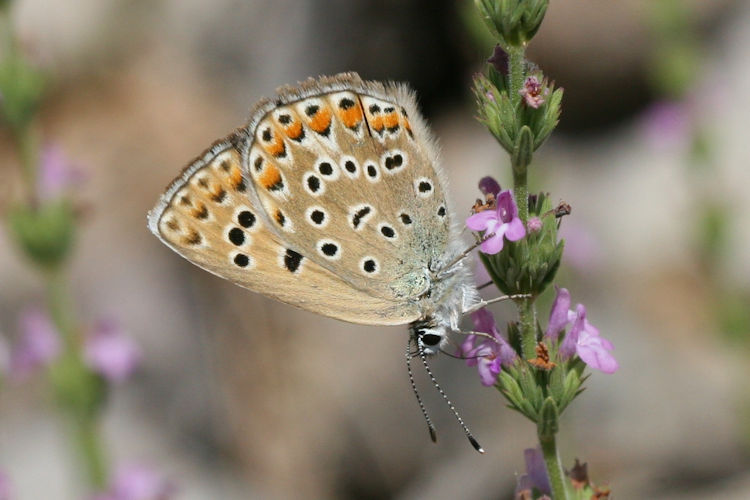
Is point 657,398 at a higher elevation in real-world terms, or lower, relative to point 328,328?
lower

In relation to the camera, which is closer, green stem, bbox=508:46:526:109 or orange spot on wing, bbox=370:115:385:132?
green stem, bbox=508:46:526:109

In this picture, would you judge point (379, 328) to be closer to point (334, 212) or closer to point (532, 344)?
point (334, 212)

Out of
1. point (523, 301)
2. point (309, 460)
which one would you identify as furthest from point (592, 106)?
point (523, 301)

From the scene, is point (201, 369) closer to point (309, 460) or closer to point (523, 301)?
point (309, 460)

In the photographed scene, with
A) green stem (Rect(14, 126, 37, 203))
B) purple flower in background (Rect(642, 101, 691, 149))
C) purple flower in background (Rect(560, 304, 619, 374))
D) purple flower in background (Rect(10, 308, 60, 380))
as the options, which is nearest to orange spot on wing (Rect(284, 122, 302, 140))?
purple flower in background (Rect(560, 304, 619, 374))

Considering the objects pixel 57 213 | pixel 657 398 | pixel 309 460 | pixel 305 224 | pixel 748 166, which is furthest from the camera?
pixel 748 166

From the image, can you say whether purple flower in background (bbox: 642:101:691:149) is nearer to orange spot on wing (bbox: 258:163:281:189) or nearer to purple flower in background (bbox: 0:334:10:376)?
orange spot on wing (bbox: 258:163:281:189)

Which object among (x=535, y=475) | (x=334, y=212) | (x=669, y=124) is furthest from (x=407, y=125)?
(x=669, y=124)

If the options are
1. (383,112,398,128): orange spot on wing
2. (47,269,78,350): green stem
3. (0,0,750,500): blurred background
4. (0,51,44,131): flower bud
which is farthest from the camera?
(0,0,750,500): blurred background
